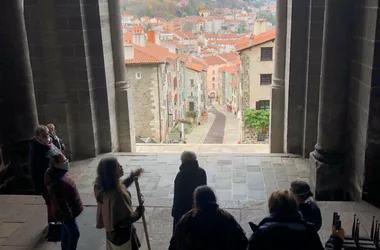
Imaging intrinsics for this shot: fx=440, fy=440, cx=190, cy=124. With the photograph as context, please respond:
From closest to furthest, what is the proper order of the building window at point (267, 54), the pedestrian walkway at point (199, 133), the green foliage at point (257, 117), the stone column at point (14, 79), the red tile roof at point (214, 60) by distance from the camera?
the stone column at point (14, 79), the building window at point (267, 54), the green foliage at point (257, 117), the pedestrian walkway at point (199, 133), the red tile roof at point (214, 60)

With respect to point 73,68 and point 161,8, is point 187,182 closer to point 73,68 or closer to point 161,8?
point 73,68

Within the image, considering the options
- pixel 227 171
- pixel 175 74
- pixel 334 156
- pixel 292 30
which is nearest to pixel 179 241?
pixel 334 156

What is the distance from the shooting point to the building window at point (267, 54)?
69.7 feet

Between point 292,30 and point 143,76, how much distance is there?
14805 millimetres

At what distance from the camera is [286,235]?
2.70m

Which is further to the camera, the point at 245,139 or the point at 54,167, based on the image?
the point at 245,139

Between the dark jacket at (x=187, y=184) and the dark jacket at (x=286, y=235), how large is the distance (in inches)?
49.1

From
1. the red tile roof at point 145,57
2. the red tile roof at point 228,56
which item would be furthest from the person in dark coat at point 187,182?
the red tile roof at point 228,56

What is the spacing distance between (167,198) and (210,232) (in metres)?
2.92

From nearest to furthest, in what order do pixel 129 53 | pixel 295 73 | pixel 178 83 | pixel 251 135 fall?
pixel 295 73
pixel 129 53
pixel 251 135
pixel 178 83

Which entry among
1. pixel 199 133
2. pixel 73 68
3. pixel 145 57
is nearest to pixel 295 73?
pixel 73 68

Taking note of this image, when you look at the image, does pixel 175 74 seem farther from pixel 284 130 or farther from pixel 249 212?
pixel 249 212

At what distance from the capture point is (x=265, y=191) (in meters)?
5.93

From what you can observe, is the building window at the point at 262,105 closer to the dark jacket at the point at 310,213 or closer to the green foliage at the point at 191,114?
the green foliage at the point at 191,114
